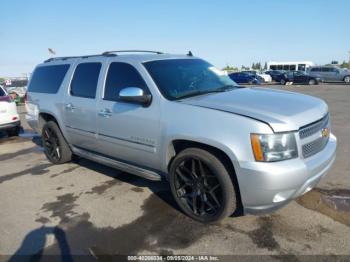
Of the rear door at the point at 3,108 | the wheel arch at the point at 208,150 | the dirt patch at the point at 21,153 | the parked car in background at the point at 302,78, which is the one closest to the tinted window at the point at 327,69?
the parked car in background at the point at 302,78

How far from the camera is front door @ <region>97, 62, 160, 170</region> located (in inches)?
154

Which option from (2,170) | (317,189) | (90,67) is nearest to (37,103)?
(2,170)

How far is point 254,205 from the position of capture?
10.4 feet

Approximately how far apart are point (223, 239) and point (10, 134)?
26.2 ft

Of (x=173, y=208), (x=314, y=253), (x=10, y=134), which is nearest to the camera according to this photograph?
(x=314, y=253)

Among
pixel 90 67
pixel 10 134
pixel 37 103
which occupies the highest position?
pixel 90 67

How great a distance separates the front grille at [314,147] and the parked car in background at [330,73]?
3129 centimetres

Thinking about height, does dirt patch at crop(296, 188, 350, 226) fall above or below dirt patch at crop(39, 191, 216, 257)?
below

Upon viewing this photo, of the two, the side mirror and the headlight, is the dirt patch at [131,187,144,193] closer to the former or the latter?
the side mirror

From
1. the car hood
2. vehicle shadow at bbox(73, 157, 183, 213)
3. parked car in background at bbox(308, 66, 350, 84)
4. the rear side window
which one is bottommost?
parked car in background at bbox(308, 66, 350, 84)

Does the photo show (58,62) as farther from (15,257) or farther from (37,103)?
(15,257)

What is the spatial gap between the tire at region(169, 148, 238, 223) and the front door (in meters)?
0.42

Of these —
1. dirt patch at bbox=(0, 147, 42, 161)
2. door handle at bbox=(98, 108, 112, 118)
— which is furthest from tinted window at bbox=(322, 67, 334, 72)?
door handle at bbox=(98, 108, 112, 118)

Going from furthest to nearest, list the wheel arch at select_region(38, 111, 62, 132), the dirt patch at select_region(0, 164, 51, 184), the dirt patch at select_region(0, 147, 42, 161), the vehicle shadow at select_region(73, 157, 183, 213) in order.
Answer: the dirt patch at select_region(0, 147, 42, 161), the wheel arch at select_region(38, 111, 62, 132), the dirt patch at select_region(0, 164, 51, 184), the vehicle shadow at select_region(73, 157, 183, 213)
